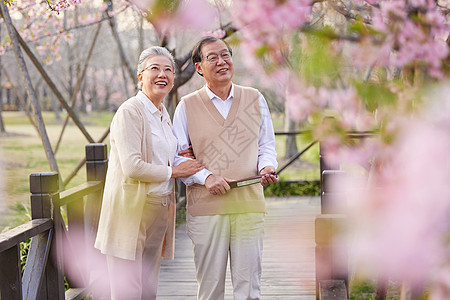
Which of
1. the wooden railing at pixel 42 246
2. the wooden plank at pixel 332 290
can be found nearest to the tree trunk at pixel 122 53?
the wooden railing at pixel 42 246

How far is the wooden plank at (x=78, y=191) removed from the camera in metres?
3.44

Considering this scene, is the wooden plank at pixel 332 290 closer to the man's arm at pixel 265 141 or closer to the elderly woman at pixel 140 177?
the man's arm at pixel 265 141

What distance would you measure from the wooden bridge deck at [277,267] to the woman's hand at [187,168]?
1713mm

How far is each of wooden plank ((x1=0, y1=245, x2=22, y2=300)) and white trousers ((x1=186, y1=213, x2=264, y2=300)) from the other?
86cm

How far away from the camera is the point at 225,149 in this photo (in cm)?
291

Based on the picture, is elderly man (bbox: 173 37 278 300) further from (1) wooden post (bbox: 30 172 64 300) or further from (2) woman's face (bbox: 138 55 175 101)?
(1) wooden post (bbox: 30 172 64 300)

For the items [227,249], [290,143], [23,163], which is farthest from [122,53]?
[23,163]

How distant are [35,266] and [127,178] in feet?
2.36

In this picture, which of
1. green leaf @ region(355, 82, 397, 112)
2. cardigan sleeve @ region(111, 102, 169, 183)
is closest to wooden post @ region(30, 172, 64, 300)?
cardigan sleeve @ region(111, 102, 169, 183)

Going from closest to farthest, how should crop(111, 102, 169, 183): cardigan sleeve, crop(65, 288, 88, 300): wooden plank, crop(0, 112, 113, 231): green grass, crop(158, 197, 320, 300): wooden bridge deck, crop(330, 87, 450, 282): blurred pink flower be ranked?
crop(330, 87, 450, 282): blurred pink flower
crop(111, 102, 169, 183): cardigan sleeve
crop(65, 288, 88, 300): wooden plank
crop(158, 197, 320, 300): wooden bridge deck
crop(0, 112, 113, 231): green grass

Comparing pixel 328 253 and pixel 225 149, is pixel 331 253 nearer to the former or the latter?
pixel 328 253

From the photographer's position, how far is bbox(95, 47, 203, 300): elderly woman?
279 cm

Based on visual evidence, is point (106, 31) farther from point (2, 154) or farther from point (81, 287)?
point (81, 287)

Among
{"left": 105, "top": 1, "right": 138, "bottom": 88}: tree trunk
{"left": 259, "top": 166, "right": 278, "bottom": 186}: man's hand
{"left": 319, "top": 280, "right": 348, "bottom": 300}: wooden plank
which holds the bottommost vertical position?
{"left": 319, "top": 280, "right": 348, "bottom": 300}: wooden plank
